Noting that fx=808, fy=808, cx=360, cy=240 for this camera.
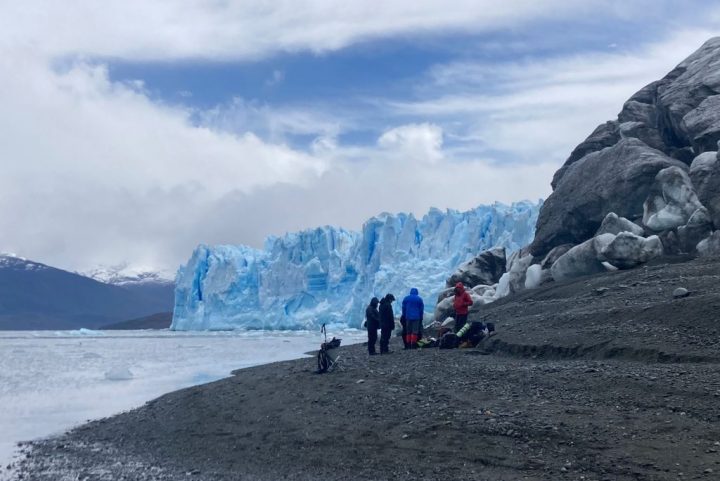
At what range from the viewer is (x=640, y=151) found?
17.5 meters

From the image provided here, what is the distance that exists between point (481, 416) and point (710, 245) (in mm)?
8457

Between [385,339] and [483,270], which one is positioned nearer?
[385,339]

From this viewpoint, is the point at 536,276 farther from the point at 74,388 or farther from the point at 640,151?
the point at 74,388

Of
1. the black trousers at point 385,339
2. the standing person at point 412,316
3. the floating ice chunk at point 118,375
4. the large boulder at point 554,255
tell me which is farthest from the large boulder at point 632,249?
the floating ice chunk at point 118,375

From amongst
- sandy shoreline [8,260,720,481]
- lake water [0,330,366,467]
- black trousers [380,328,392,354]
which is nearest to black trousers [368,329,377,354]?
black trousers [380,328,392,354]

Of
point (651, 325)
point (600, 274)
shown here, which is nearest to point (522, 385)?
point (651, 325)

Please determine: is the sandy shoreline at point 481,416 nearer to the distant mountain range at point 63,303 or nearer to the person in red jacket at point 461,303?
the person in red jacket at point 461,303

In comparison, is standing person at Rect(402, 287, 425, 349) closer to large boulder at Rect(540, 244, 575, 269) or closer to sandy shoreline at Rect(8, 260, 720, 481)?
sandy shoreline at Rect(8, 260, 720, 481)

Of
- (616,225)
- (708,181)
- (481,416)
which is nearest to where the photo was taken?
(481,416)

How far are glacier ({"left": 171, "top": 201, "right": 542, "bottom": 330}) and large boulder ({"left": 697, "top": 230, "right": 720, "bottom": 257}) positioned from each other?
850 inches

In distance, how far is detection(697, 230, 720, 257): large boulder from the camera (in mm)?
12970

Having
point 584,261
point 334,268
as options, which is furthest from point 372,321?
point 334,268

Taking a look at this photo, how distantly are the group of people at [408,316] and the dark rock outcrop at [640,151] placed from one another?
6.45 metres

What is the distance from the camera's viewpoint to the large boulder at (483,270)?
22.8 metres
